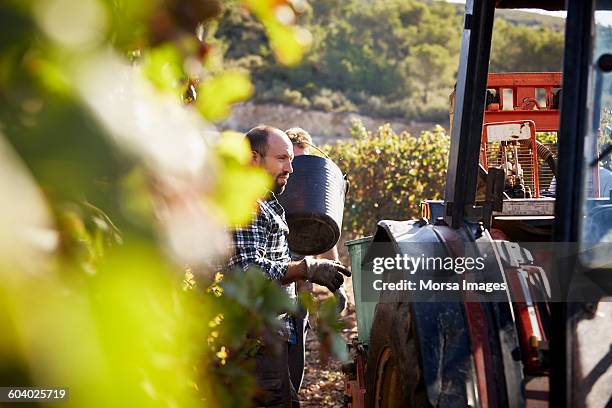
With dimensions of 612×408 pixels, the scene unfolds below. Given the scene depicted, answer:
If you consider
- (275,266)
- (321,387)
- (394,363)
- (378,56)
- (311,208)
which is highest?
(378,56)

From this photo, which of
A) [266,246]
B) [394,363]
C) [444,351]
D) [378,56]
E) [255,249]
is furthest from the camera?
[378,56]

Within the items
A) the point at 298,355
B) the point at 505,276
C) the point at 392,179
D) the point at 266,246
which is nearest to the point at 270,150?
the point at 266,246

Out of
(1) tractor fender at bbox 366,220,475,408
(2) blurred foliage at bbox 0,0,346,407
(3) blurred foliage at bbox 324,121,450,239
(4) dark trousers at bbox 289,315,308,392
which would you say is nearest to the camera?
(2) blurred foliage at bbox 0,0,346,407

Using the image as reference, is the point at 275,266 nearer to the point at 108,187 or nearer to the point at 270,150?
the point at 270,150

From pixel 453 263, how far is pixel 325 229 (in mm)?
2293

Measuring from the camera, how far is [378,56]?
36500 millimetres

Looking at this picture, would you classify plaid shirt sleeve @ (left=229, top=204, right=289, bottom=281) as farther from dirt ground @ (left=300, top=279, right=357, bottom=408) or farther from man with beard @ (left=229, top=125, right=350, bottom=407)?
dirt ground @ (left=300, top=279, right=357, bottom=408)

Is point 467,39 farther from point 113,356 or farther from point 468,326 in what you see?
point 113,356

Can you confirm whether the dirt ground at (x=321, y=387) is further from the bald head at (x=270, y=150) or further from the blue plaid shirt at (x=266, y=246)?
the blue plaid shirt at (x=266, y=246)

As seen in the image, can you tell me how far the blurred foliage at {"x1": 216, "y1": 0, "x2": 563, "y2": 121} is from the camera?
1308 inches

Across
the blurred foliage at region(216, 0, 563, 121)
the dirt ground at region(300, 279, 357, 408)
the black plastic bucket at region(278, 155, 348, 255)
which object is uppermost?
the blurred foliage at region(216, 0, 563, 121)

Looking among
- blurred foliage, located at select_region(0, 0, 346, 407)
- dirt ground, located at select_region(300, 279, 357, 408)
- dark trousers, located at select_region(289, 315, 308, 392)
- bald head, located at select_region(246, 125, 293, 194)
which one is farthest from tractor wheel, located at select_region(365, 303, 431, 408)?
dirt ground, located at select_region(300, 279, 357, 408)

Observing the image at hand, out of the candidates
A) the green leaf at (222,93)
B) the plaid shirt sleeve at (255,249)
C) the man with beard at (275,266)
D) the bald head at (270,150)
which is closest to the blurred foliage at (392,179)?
the bald head at (270,150)

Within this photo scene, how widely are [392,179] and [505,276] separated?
32.1 ft
